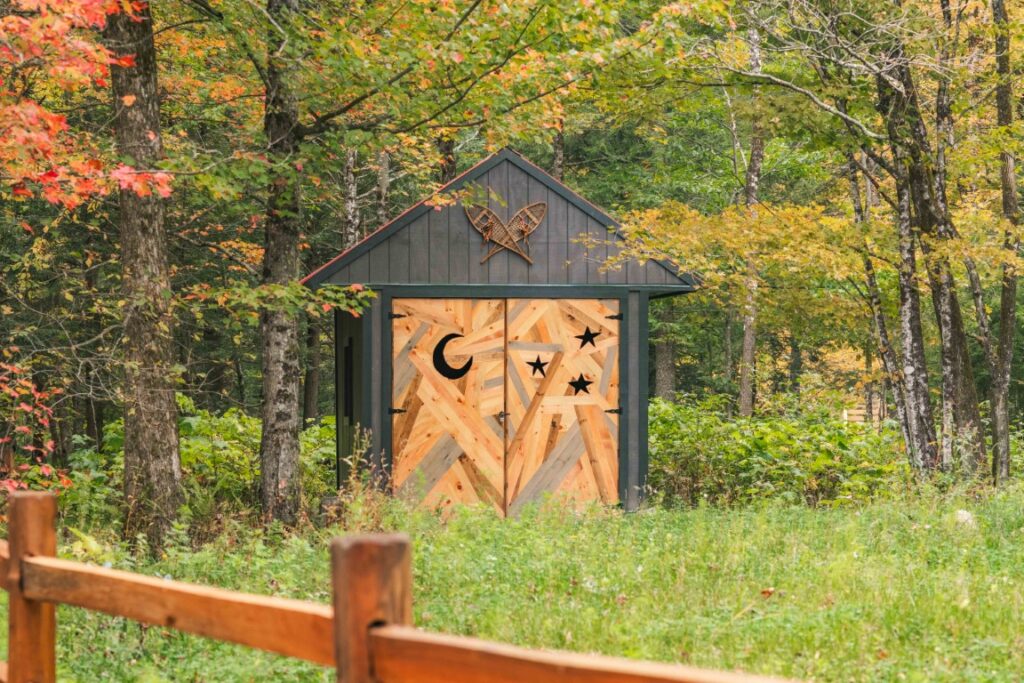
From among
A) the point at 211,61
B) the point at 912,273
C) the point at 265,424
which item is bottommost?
the point at 265,424

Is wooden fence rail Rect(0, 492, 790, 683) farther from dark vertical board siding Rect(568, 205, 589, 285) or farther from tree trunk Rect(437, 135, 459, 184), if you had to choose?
tree trunk Rect(437, 135, 459, 184)

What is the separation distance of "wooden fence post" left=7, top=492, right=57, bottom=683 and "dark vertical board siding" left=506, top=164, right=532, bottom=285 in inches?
318

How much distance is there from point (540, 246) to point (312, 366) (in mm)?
9246

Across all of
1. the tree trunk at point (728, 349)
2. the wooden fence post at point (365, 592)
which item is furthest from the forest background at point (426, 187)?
the tree trunk at point (728, 349)

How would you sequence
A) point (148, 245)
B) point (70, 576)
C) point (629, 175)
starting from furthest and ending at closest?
1. point (629, 175)
2. point (148, 245)
3. point (70, 576)

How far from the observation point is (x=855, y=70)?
35.2 feet

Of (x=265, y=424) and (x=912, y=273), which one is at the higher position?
(x=912, y=273)

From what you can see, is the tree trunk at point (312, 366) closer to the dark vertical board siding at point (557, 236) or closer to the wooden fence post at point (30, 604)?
the dark vertical board siding at point (557, 236)

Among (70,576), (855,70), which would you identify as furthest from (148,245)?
(855,70)

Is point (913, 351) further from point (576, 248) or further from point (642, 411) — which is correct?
point (576, 248)

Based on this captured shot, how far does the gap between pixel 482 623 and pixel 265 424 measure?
5.46 m

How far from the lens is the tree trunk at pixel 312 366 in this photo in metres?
19.0

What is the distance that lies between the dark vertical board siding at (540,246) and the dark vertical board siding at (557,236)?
2 centimetres

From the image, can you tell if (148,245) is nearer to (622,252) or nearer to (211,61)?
(622,252)
